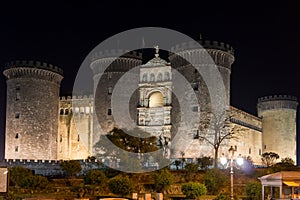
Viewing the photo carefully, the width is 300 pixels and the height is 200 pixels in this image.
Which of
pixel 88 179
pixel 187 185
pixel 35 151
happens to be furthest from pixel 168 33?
pixel 187 185

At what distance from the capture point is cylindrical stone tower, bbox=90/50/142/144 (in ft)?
185

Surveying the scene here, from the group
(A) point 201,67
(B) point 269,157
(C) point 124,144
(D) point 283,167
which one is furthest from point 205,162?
(B) point 269,157

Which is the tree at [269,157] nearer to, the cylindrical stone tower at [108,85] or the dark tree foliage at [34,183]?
the cylindrical stone tower at [108,85]

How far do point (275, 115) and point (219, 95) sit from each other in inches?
783

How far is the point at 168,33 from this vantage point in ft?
193

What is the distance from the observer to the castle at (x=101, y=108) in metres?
52.6

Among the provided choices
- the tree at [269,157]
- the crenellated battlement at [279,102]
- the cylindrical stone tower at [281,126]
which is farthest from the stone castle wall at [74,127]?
the crenellated battlement at [279,102]

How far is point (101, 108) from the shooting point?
56.8m

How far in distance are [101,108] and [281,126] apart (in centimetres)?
2480

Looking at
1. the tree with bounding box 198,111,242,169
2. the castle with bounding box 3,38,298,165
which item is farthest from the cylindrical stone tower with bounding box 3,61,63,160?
the tree with bounding box 198,111,242,169

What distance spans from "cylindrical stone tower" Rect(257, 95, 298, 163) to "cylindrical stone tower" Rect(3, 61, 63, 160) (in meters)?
27.1

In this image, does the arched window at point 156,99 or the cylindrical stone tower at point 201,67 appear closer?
the cylindrical stone tower at point 201,67

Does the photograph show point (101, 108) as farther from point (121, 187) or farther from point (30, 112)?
point (121, 187)

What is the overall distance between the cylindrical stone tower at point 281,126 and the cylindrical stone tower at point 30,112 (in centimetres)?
2710
